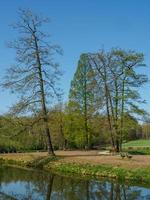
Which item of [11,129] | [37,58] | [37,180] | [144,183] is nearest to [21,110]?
[11,129]

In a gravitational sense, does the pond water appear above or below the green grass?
below

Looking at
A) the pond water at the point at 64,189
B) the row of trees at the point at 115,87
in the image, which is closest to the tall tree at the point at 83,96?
the row of trees at the point at 115,87

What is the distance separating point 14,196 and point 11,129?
61.6 feet

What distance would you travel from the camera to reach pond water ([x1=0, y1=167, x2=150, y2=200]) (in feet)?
71.4

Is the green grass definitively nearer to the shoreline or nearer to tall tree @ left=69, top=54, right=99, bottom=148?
the shoreline

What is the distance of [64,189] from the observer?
959 inches

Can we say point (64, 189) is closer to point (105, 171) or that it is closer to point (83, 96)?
point (105, 171)

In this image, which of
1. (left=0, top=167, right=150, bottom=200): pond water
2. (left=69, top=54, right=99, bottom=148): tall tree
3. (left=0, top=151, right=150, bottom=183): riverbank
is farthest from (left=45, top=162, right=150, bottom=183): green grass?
(left=69, top=54, right=99, bottom=148): tall tree

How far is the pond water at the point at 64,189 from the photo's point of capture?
71.4ft

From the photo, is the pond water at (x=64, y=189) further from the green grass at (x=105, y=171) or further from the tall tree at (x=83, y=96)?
the tall tree at (x=83, y=96)

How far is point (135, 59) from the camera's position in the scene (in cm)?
4825

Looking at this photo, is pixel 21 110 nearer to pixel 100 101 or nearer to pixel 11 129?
pixel 11 129

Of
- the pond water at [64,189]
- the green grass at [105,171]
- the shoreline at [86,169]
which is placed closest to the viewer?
the pond water at [64,189]

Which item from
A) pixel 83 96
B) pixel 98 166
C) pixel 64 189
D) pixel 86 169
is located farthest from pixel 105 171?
pixel 83 96
